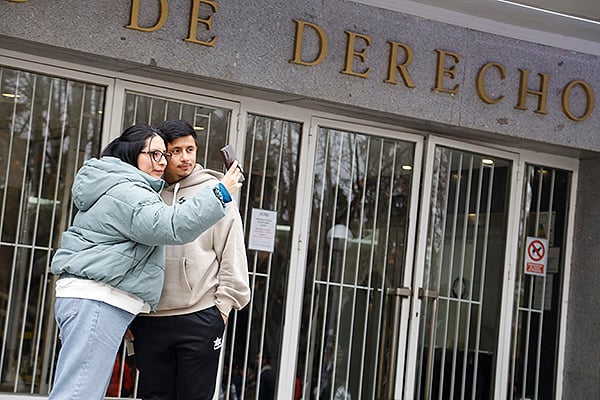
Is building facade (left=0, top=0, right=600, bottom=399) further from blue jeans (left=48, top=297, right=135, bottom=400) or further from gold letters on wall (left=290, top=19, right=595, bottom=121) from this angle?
blue jeans (left=48, top=297, right=135, bottom=400)

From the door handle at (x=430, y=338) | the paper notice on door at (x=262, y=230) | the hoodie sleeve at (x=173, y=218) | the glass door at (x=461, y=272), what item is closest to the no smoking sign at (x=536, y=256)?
the glass door at (x=461, y=272)

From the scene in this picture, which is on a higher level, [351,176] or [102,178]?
[351,176]

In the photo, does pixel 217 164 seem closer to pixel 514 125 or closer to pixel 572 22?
pixel 514 125

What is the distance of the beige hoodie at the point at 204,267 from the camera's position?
418 cm

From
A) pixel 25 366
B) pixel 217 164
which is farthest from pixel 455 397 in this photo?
pixel 25 366

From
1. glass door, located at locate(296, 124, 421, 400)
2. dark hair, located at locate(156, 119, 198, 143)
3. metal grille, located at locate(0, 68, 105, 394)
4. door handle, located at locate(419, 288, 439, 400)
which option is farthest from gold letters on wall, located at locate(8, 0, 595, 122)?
dark hair, located at locate(156, 119, 198, 143)

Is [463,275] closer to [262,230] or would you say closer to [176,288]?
[262,230]

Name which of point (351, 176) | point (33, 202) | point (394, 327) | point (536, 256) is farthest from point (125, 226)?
point (536, 256)

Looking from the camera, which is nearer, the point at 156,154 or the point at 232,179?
the point at 232,179

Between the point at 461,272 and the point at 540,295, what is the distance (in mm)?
737

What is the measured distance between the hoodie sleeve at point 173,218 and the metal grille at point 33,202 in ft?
7.36

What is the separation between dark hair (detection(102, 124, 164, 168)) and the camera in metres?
4.05

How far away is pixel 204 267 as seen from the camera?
167 inches

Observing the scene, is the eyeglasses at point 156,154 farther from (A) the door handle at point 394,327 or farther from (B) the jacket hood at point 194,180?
(A) the door handle at point 394,327
